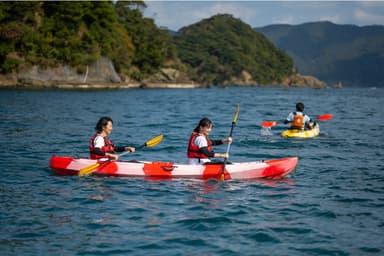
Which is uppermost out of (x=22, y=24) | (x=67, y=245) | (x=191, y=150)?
(x=22, y=24)

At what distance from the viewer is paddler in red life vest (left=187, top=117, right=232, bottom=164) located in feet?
32.1

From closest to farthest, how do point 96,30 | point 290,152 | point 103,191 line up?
point 103,191 < point 290,152 < point 96,30

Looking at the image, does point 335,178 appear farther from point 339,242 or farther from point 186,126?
point 186,126

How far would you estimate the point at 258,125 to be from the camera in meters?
22.3

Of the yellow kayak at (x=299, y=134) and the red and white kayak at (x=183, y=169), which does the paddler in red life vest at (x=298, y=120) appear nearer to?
the yellow kayak at (x=299, y=134)

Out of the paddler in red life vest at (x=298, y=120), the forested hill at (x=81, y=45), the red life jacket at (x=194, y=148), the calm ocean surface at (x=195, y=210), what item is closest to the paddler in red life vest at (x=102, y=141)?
the calm ocean surface at (x=195, y=210)

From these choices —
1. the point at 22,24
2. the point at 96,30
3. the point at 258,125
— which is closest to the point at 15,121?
the point at 258,125

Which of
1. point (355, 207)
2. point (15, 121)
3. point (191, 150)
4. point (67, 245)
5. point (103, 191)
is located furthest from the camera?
point (15, 121)

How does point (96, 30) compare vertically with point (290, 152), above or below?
above

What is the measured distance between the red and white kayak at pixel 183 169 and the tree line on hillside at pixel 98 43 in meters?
48.4

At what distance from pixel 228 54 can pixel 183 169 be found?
13906 centimetres

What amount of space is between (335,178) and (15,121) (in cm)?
1523

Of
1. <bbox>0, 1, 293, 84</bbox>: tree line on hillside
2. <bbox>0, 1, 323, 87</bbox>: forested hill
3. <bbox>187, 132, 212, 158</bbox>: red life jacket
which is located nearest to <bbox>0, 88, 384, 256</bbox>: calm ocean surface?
<bbox>187, 132, 212, 158</bbox>: red life jacket

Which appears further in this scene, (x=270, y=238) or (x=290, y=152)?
(x=290, y=152)
